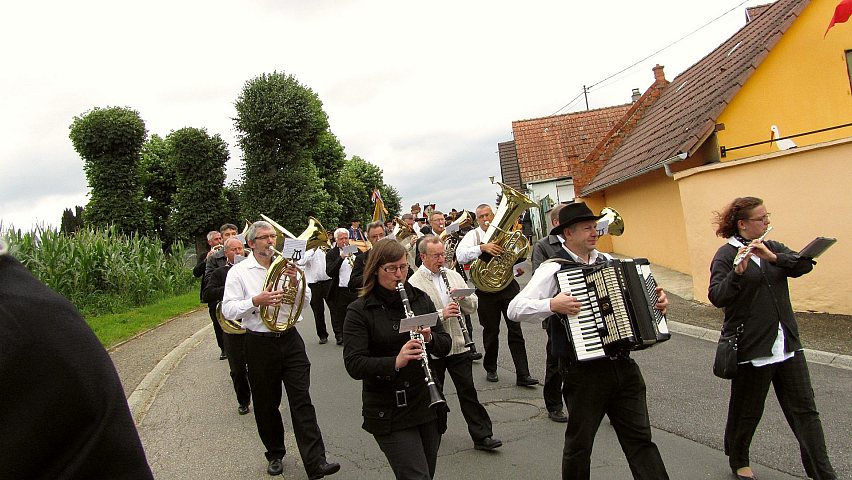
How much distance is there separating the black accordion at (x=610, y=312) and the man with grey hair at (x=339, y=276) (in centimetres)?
668

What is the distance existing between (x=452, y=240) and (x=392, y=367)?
Result: 8.37 metres

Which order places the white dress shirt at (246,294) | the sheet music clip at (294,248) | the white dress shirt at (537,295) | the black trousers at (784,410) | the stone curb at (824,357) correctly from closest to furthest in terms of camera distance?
the white dress shirt at (537,295), the black trousers at (784,410), the white dress shirt at (246,294), the sheet music clip at (294,248), the stone curb at (824,357)

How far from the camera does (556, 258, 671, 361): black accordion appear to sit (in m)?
3.78

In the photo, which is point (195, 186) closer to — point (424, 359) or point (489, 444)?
point (489, 444)

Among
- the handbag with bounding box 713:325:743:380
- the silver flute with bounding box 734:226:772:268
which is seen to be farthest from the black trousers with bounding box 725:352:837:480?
the silver flute with bounding box 734:226:772:268

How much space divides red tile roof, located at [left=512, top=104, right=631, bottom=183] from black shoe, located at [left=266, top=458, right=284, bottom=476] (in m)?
25.3

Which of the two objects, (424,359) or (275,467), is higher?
(424,359)

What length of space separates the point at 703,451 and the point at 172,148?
28100mm

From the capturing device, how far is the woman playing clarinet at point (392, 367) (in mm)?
3797

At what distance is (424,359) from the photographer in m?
3.83

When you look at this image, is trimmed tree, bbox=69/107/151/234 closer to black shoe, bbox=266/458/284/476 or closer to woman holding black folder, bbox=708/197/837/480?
black shoe, bbox=266/458/284/476

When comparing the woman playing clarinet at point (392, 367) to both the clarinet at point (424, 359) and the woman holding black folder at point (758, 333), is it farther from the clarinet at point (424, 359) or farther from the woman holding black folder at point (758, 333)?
the woman holding black folder at point (758, 333)

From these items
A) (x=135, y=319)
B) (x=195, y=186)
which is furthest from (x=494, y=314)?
(x=195, y=186)

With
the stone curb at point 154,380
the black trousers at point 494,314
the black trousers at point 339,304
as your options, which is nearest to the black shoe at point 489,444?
the black trousers at point 494,314
